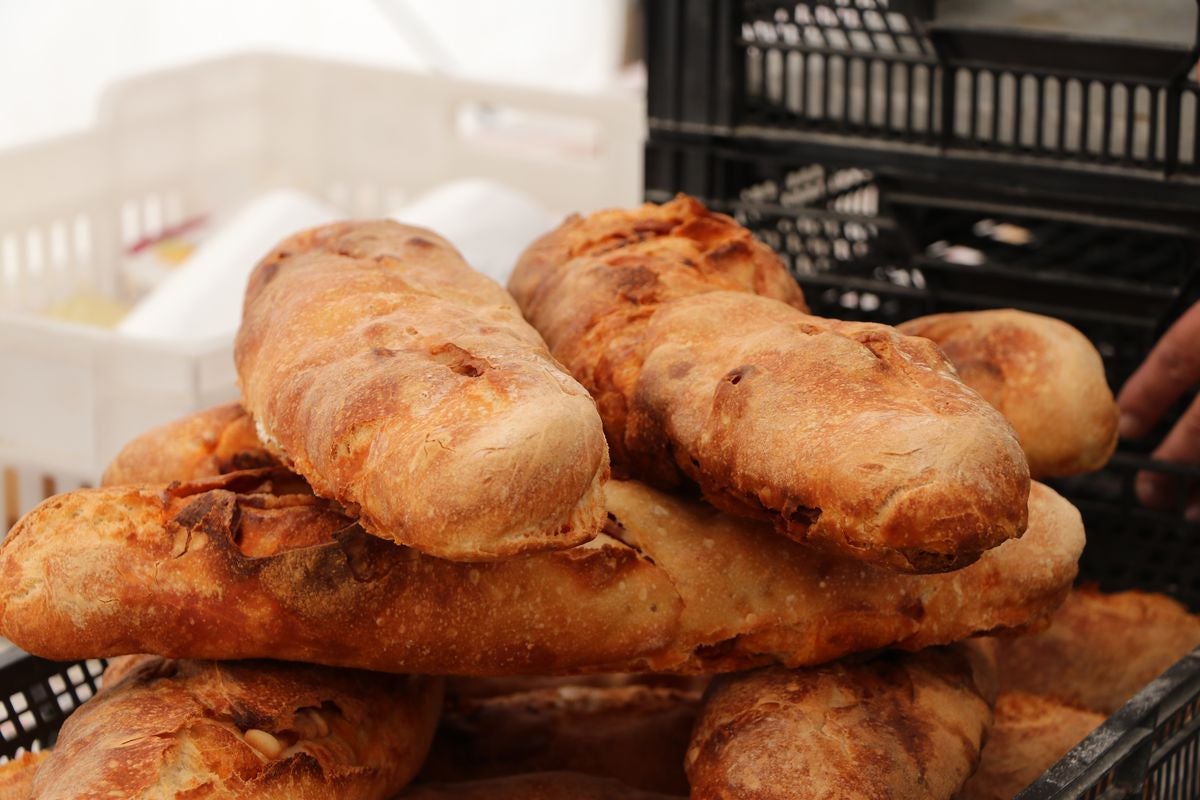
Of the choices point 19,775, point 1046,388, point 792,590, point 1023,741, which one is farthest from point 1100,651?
point 19,775

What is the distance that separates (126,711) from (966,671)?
491 mm

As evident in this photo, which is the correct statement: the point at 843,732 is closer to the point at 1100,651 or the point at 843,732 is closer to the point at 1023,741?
the point at 1023,741

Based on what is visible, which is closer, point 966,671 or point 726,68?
point 966,671

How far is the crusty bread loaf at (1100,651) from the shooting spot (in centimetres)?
116

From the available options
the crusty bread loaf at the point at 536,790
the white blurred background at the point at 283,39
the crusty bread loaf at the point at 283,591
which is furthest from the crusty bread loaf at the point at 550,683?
the white blurred background at the point at 283,39

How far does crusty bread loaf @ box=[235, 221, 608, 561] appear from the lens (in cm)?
69

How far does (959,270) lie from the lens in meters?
1.28

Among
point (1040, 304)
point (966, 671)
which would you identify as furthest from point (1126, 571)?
point (966, 671)

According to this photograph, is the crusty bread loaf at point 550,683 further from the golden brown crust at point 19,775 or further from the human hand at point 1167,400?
the human hand at point 1167,400

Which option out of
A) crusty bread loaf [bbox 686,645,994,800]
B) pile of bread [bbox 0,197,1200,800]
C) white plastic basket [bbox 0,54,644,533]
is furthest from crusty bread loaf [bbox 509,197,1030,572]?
white plastic basket [bbox 0,54,644,533]

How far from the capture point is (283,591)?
33.1 inches

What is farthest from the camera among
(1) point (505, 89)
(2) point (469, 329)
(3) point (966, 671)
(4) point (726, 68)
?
(1) point (505, 89)

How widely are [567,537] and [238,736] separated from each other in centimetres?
24

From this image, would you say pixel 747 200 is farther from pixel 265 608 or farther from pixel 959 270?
pixel 265 608
